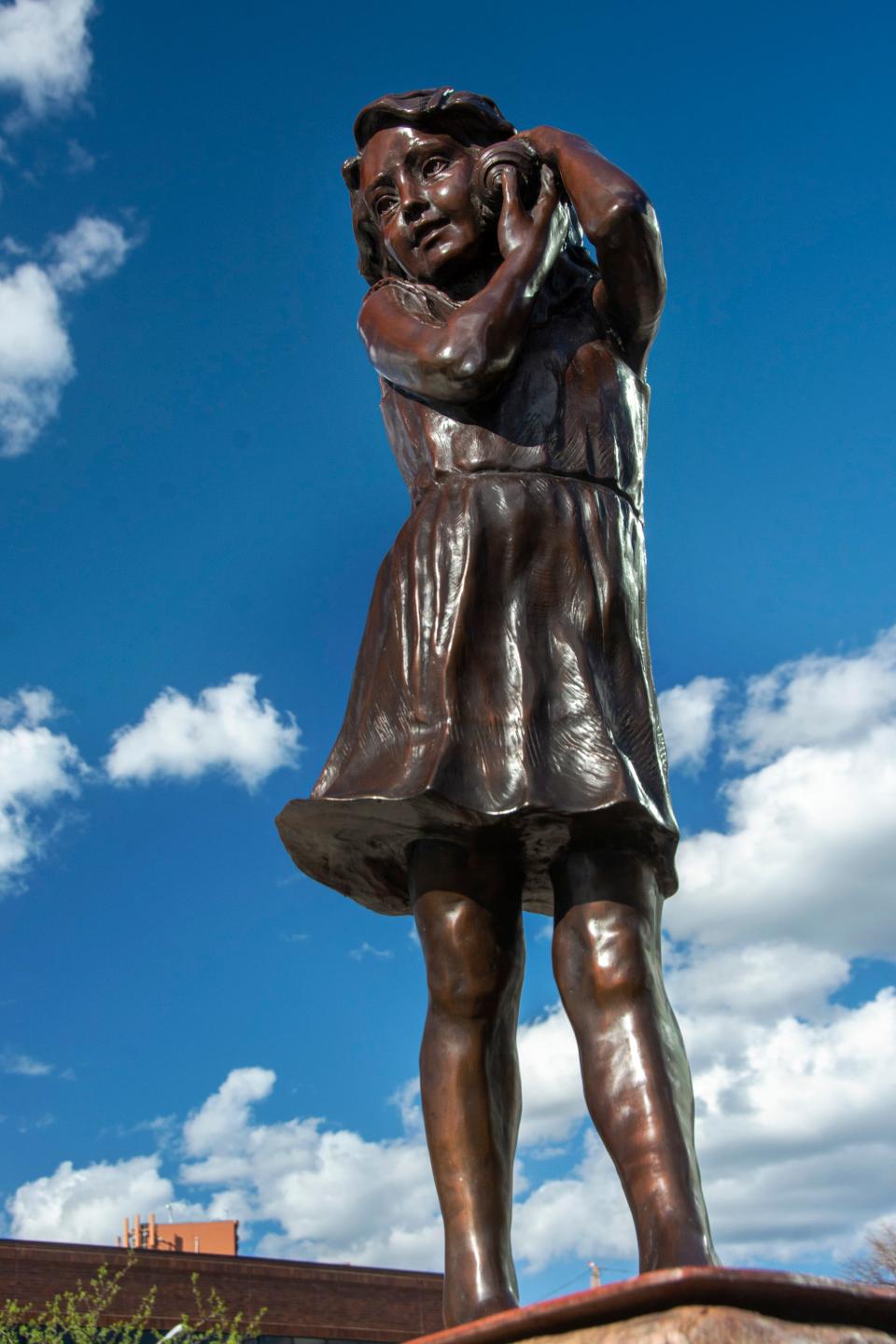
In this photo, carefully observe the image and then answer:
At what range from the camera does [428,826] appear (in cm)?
354

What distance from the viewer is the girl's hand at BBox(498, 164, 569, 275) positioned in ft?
12.6

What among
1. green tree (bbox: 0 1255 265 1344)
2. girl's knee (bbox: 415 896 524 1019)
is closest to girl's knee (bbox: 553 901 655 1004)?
girl's knee (bbox: 415 896 524 1019)

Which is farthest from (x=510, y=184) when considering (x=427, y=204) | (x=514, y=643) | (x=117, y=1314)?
(x=117, y=1314)

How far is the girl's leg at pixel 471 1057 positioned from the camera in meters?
3.29

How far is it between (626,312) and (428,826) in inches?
56.9

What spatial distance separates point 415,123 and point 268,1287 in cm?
3749

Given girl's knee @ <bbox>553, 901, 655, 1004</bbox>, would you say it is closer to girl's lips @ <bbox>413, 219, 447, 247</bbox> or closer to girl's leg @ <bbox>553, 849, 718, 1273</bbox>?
girl's leg @ <bbox>553, 849, 718, 1273</bbox>

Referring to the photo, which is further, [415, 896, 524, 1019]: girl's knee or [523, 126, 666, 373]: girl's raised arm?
[523, 126, 666, 373]: girl's raised arm

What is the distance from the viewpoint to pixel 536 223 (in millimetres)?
3906

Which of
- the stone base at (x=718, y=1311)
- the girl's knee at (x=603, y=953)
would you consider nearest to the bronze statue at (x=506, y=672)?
the girl's knee at (x=603, y=953)

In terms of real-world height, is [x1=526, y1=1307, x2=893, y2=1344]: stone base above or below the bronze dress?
below

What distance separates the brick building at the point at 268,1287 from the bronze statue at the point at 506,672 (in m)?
33.6

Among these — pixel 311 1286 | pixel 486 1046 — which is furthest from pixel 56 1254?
pixel 486 1046

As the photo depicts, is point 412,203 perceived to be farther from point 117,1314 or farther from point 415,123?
point 117,1314
